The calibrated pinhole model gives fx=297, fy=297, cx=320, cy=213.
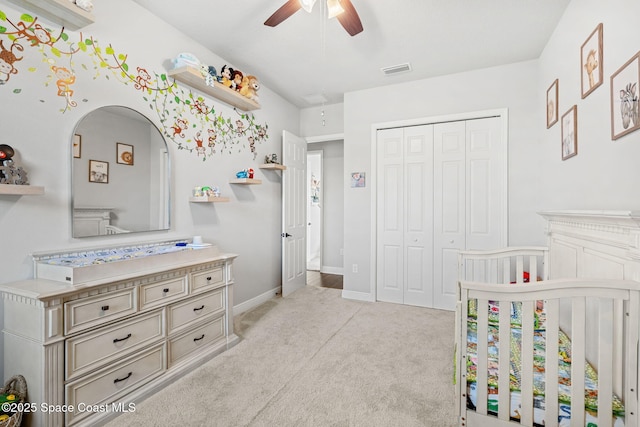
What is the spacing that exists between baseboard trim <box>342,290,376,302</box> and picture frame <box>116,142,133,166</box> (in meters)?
2.76

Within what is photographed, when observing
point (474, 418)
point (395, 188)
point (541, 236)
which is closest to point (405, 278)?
point (395, 188)

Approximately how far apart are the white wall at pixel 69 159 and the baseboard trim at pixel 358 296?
111 centimetres

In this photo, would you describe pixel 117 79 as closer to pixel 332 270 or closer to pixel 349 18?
pixel 349 18

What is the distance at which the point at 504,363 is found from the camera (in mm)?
1104

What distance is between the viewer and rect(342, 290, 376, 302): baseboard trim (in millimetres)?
3676

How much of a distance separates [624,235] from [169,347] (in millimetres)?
2468

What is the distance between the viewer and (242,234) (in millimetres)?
3285

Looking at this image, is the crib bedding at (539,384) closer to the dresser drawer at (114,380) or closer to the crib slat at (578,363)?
the crib slat at (578,363)

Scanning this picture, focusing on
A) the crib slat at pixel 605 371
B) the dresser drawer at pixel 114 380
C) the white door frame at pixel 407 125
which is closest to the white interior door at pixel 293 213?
the white door frame at pixel 407 125

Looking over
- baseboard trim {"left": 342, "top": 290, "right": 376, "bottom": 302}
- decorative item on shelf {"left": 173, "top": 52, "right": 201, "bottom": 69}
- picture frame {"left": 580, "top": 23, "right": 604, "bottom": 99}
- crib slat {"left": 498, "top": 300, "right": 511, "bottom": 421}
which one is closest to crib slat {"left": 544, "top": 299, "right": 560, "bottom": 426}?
crib slat {"left": 498, "top": 300, "right": 511, "bottom": 421}

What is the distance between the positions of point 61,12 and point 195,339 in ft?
7.03

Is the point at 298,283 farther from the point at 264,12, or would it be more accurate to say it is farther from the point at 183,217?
the point at 264,12

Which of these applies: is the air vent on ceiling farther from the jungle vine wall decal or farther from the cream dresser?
the cream dresser

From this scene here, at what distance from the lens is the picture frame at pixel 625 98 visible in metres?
1.26
